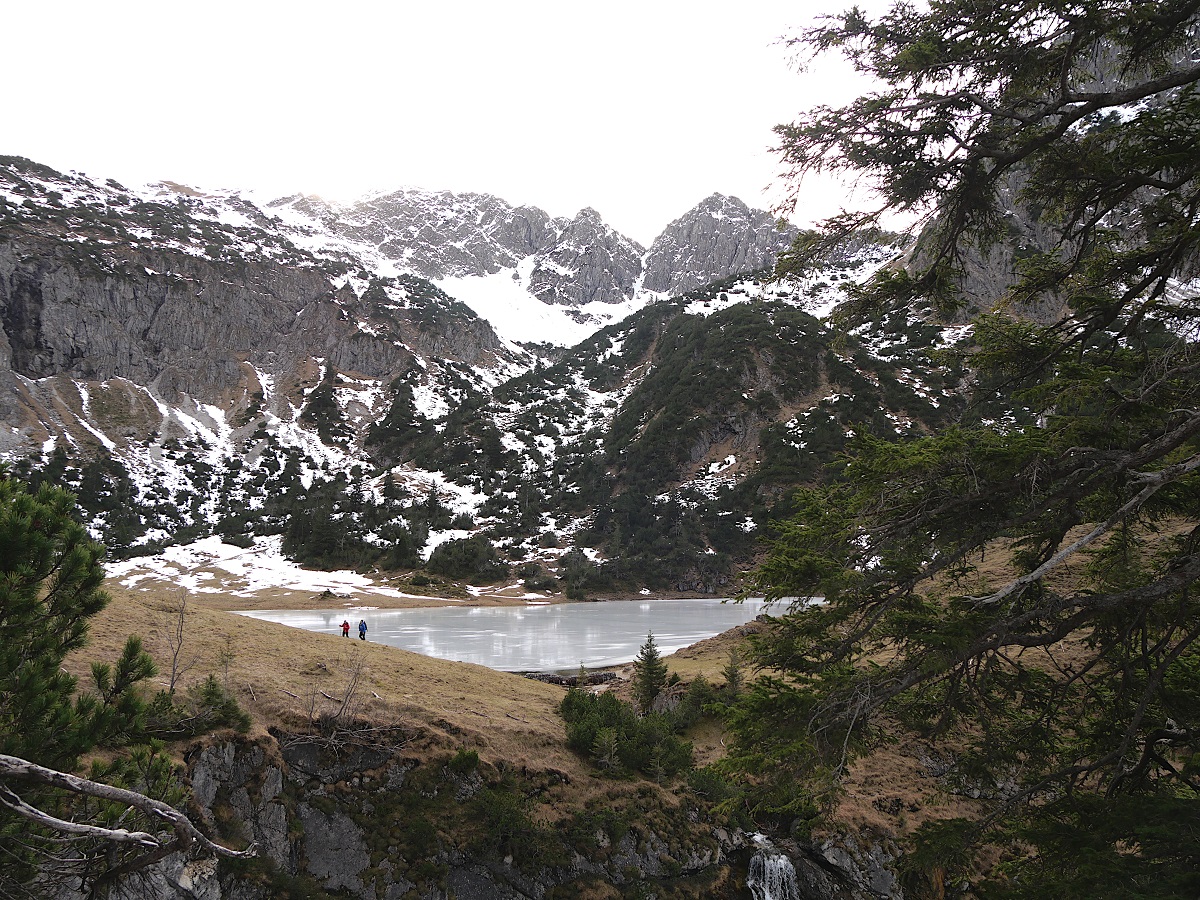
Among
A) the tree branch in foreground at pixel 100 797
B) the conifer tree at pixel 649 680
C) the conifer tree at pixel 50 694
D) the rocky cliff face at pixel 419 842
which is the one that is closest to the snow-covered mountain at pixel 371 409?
the conifer tree at pixel 649 680

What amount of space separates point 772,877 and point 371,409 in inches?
5191

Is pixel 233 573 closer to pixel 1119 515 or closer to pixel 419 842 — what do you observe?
pixel 419 842

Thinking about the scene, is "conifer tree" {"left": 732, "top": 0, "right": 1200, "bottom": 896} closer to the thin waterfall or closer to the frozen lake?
the thin waterfall

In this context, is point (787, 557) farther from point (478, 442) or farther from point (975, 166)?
point (478, 442)

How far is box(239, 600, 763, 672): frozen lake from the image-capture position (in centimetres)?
2695

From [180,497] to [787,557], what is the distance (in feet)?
357

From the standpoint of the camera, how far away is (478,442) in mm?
119812

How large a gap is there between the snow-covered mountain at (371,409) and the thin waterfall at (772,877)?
181 ft

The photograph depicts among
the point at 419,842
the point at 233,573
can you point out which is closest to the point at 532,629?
the point at 419,842

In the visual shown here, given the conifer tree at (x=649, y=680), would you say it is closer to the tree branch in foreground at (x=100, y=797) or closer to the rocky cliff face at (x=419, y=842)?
the rocky cliff face at (x=419, y=842)

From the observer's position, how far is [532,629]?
39.4 meters

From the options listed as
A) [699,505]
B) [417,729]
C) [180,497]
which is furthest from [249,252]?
[417,729]

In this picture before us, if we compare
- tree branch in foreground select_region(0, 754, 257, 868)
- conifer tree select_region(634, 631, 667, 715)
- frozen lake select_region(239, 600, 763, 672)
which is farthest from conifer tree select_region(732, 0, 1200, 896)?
frozen lake select_region(239, 600, 763, 672)

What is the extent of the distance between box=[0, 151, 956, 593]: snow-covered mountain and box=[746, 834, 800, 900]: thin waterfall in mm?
55271
